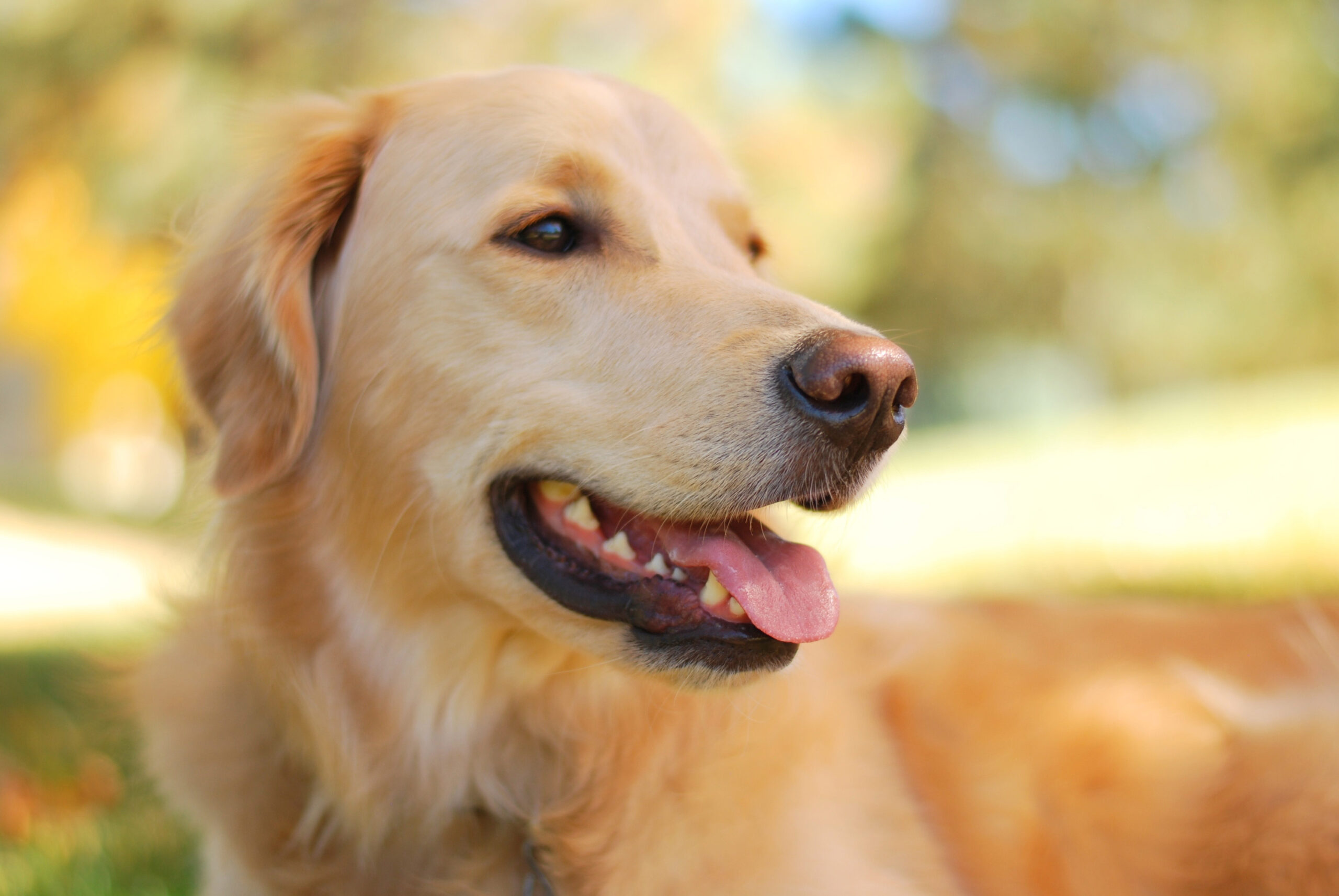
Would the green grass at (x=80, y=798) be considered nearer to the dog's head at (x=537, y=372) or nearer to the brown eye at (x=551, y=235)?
the dog's head at (x=537, y=372)

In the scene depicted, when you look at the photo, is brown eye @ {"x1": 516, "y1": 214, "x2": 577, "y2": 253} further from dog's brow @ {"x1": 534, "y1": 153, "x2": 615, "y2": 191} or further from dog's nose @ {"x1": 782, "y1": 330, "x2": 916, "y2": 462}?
dog's nose @ {"x1": 782, "y1": 330, "x2": 916, "y2": 462}

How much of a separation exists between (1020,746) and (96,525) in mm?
16061

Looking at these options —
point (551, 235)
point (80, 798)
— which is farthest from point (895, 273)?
point (551, 235)

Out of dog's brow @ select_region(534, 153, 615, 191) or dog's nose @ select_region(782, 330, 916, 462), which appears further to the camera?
dog's brow @ select_region(534, 153, 615, 191)

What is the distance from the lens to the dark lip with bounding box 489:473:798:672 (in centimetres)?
216

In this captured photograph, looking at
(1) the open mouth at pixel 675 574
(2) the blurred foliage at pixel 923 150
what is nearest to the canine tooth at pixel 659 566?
(1) the open mouth at pixel 675 574

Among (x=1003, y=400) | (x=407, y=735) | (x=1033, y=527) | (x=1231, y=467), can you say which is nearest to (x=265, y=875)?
(x=407, y=735)

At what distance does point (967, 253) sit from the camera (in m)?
29.3

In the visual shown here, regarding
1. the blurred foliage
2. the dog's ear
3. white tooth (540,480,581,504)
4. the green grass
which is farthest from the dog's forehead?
the blurred foliage

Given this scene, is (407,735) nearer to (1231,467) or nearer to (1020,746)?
(1020,746)

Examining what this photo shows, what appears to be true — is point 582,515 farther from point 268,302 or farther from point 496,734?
point 268,302

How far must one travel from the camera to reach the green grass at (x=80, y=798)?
3354mm

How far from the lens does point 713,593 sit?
221cm

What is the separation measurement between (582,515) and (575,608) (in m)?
0.21
